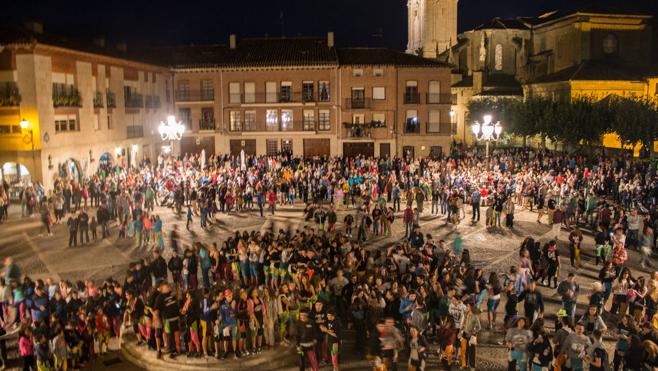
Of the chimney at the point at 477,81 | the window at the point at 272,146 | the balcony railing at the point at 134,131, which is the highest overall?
the chimney at the point at 477,81

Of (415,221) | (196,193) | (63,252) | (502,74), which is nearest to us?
(63,252)

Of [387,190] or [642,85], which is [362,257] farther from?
[642,85]

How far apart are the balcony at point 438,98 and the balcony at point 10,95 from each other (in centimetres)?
2845

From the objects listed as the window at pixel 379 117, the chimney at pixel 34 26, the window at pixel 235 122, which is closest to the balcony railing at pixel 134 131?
the window at pixel 235 122

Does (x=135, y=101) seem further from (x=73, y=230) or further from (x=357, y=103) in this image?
(x=73, y=230)

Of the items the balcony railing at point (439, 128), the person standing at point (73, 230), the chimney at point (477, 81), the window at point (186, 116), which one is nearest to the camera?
the person standing at point (73, 230)

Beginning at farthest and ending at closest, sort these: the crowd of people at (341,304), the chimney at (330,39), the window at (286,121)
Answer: the chimney at (330,39)
the window at (286,121)
the crowd of people at (341,304)

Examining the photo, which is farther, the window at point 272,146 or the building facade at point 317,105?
the window at point 272,146

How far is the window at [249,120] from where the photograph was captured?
4637 centimetres

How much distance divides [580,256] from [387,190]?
10104 mm

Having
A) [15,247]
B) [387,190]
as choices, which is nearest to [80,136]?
[15,247]

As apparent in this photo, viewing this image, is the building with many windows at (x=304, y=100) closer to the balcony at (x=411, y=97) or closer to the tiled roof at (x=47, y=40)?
the balcony at (x=411, y=97)

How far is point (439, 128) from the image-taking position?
46344mm

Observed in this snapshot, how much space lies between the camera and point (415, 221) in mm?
21906
